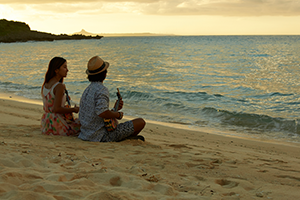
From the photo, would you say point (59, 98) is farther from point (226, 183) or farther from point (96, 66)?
point (226, 183)

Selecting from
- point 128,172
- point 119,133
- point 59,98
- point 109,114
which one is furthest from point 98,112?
point 128,172

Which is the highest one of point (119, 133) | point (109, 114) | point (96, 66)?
point (96, 66)

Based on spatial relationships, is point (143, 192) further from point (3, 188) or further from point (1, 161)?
point (1, 161)

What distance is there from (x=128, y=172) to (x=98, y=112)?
1.38 m

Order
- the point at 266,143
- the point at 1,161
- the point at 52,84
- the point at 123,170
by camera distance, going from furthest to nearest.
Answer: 1. the point at 266,143
2. the point at 52,84
3. the point at 123,170
4. the point at 1,161

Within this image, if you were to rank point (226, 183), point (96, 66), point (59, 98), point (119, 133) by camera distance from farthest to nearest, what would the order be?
point (119, 133)
point (59, 98)
point (96, 66)
point (226, 183)

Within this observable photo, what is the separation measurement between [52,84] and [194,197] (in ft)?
10.9

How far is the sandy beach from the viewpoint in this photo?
2.60m

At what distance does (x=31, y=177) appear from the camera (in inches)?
110

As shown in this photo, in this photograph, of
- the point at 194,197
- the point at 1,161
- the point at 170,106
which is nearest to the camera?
the point at 194,197

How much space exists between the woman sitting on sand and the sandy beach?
0.23m

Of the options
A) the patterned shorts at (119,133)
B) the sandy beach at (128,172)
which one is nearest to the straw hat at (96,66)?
the patterned shorts at (119,133)

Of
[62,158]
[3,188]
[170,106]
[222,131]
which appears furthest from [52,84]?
[170,106]

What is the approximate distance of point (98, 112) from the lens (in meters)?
4.36
